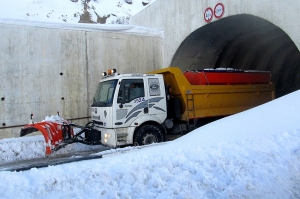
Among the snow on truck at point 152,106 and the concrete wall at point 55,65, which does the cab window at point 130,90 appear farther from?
the concrete wall at point 55,65

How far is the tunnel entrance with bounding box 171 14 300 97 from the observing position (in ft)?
38.8

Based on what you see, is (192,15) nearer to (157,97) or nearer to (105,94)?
(157,97)

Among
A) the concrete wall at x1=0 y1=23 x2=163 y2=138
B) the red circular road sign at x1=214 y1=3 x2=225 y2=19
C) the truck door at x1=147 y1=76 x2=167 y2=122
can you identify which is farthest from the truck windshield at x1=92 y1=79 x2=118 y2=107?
the red circular road sign at x1=214 y1=3 x2=225 y2=19

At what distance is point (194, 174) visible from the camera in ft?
13.1

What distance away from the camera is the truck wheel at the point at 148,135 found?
832 cm

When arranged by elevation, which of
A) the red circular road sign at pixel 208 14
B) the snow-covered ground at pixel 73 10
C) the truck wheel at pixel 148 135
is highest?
the snow-covered ground at pixel 73 10

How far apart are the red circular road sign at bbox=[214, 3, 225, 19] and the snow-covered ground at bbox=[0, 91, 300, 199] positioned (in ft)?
21.0

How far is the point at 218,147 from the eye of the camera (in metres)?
4.68

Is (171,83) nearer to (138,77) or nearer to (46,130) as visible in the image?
(138,77)

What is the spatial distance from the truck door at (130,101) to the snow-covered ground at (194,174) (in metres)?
3.34

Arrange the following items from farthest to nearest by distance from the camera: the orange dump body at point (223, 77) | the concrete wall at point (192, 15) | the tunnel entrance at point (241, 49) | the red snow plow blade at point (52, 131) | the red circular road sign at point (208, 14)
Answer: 1. the tunnel entrance at point (241, 49)
2. the red circular road sign at point (208, 14)
3. the orange dump body at point (223, 77)
4. the concrete wall at point (192, 15)
5. the red snow plow blade at point (52, 131)

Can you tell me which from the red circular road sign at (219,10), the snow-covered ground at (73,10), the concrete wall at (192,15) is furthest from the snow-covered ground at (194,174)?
the snow-covered ground at (73,10)

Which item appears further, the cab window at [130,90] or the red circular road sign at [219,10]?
the red circular road sign at [219,10]

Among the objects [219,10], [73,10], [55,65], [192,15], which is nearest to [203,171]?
[219,10]
